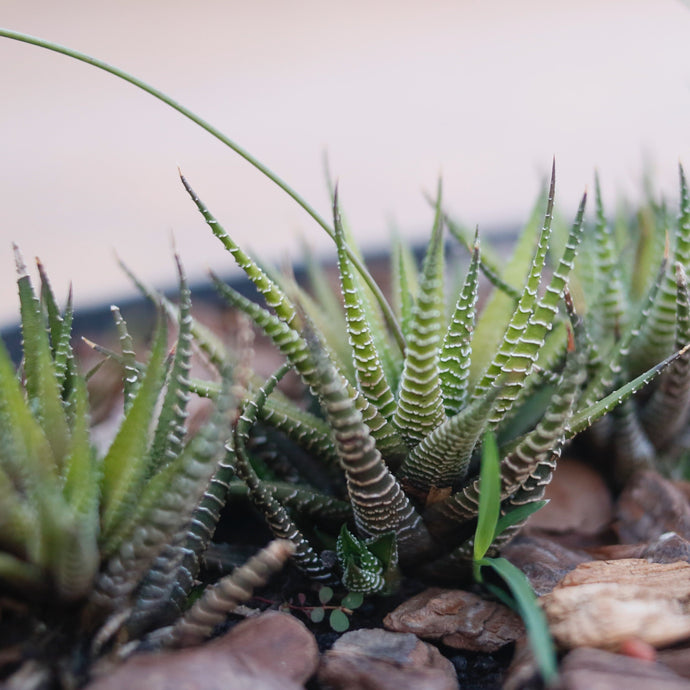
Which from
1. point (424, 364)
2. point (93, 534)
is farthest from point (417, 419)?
point (93, 534)

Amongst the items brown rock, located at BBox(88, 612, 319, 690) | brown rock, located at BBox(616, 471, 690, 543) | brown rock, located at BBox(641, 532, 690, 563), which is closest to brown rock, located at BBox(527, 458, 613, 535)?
brown rock, located at BBox(616, 471, 690, 543)

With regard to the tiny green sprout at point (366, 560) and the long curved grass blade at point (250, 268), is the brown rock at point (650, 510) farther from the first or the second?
the long curved grass blade at point (250, 268)

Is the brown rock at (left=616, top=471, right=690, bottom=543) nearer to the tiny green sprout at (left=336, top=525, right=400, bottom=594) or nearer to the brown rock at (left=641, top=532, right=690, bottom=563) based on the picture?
the brown rock at (left=641, top=532, right=690, bottom=563)

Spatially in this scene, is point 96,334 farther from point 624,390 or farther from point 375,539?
point 624,390

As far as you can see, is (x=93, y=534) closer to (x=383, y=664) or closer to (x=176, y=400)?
(x=176, y=400)

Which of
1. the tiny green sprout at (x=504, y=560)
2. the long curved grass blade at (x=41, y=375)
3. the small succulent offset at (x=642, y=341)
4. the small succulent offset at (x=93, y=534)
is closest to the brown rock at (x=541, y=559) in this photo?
the tiny green sprout at (x=504, y=560)

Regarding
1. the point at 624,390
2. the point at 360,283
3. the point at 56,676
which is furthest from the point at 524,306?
the point at 56,676
